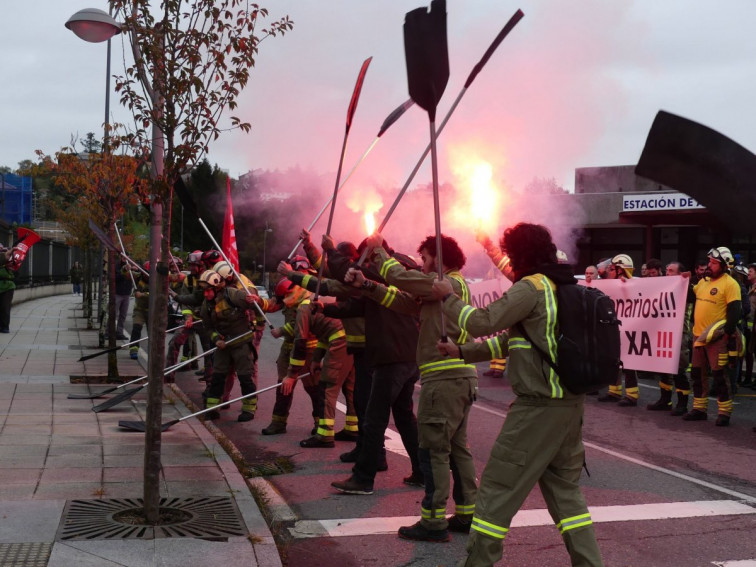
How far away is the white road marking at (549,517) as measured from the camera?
555cm

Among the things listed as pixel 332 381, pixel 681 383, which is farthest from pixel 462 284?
pixel 681 383

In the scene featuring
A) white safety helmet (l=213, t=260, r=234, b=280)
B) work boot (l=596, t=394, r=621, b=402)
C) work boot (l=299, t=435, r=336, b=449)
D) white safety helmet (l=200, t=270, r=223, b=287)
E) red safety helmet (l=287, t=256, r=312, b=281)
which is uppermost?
red safety helmet (l=287, t=256, r=312, b=281)

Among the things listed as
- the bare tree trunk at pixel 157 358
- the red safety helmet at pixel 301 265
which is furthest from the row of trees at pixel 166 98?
the red safety helmet at pixel 301 265

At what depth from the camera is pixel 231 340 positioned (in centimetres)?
973

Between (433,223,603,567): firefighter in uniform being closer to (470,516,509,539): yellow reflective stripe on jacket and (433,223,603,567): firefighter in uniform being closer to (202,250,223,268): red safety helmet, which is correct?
(470,516,509,539): yellow reflective stripe on jacket

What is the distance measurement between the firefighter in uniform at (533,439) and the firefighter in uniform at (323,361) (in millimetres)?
4038

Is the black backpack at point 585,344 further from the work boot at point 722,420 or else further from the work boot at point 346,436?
the work boot at point 722,420

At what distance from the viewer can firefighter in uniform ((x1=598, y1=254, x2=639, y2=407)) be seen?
37.0 feet

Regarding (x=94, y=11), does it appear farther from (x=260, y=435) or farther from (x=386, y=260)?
(x=386, y=260)

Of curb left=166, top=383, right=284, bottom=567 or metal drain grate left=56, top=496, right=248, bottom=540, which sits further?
metal drain grate left=56, top=496, right=248, bottom=540

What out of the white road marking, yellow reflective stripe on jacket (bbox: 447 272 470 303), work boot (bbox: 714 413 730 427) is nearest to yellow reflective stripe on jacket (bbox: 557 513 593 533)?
the white road marking

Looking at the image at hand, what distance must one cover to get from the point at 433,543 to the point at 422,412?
2.61ft

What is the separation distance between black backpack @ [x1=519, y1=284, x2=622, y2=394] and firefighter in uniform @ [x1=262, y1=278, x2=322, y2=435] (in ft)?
15.0

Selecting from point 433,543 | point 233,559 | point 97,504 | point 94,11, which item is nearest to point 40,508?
point 97,504
